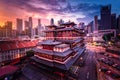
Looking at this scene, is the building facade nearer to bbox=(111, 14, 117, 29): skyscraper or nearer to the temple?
the temple

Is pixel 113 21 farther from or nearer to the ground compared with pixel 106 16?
nearer to the ground

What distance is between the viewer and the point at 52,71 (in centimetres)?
2473

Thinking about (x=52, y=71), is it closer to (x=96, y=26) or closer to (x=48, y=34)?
(x=48, y=34)

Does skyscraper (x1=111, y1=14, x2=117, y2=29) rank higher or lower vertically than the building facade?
higher

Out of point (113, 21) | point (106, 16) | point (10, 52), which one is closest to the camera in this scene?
point (10, 52)

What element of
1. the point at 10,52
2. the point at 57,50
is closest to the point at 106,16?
the point at 57,50

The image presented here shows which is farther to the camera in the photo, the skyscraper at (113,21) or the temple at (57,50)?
the skyscraper at (113,21)

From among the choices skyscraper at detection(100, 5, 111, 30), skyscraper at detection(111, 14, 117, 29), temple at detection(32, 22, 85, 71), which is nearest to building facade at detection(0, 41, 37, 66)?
temple at detection(32, 22, 85, 71)

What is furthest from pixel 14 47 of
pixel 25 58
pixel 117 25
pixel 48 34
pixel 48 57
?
pixel 117 25

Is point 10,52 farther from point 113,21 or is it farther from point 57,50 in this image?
point 113,21

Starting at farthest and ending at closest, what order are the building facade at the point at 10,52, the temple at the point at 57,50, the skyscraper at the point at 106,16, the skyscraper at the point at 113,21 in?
the skyscraper at the point at 113,21 < the skyscraper at the point at 106,16 < the building facade at the point at 10,52 < the temple at the point at 57,50

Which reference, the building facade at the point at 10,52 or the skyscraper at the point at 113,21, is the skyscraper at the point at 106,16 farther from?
the building facade at the point at 10,52

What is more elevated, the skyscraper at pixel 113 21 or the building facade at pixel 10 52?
the skyscraper at pixel 113 21

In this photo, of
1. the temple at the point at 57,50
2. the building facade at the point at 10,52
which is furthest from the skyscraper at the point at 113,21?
the building facade at the point at 10,52
